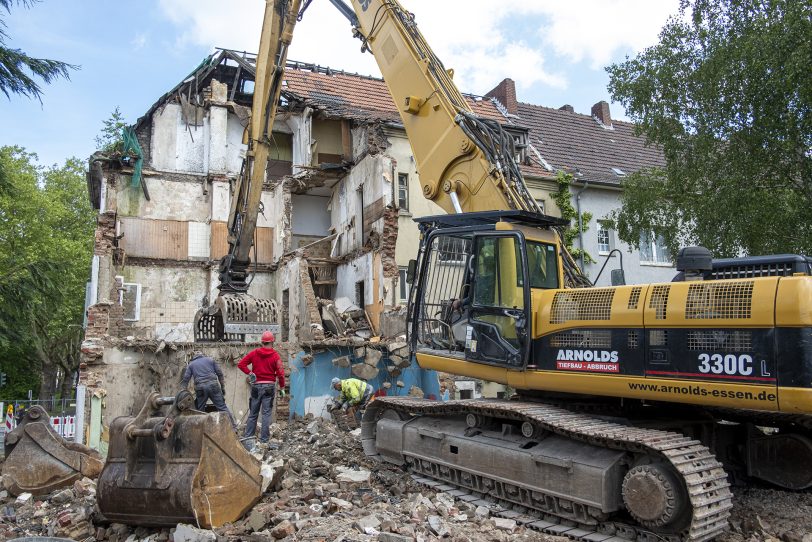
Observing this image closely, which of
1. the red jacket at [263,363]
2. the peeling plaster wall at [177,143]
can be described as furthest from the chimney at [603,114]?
the red jacket at [263,363]

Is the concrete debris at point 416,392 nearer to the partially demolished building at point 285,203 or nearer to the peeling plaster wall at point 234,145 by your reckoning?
the partially demolished building at point 285,203

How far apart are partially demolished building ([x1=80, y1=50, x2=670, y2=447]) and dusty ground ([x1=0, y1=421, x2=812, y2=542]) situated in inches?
353

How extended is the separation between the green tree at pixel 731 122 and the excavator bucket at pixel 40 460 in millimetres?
11634

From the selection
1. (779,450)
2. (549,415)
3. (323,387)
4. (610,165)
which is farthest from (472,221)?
(610,165)

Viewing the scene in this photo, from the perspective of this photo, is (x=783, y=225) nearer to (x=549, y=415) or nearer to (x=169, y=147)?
(x=549, y=415)

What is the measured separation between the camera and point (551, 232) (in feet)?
22.6

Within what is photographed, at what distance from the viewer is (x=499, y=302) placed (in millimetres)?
6543

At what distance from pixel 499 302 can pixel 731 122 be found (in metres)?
8.71

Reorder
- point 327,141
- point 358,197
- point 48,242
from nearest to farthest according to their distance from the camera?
point 358,197
point 327,141
point 48,242

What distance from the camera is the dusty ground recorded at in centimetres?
529

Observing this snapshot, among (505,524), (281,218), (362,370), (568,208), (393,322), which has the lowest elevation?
(505,524)

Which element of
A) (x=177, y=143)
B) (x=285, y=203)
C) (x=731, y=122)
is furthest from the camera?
(x=177, y=143)

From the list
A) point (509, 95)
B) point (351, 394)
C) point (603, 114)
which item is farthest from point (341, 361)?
point (603, 114)

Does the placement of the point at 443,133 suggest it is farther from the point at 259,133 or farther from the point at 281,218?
the point at 281,218
